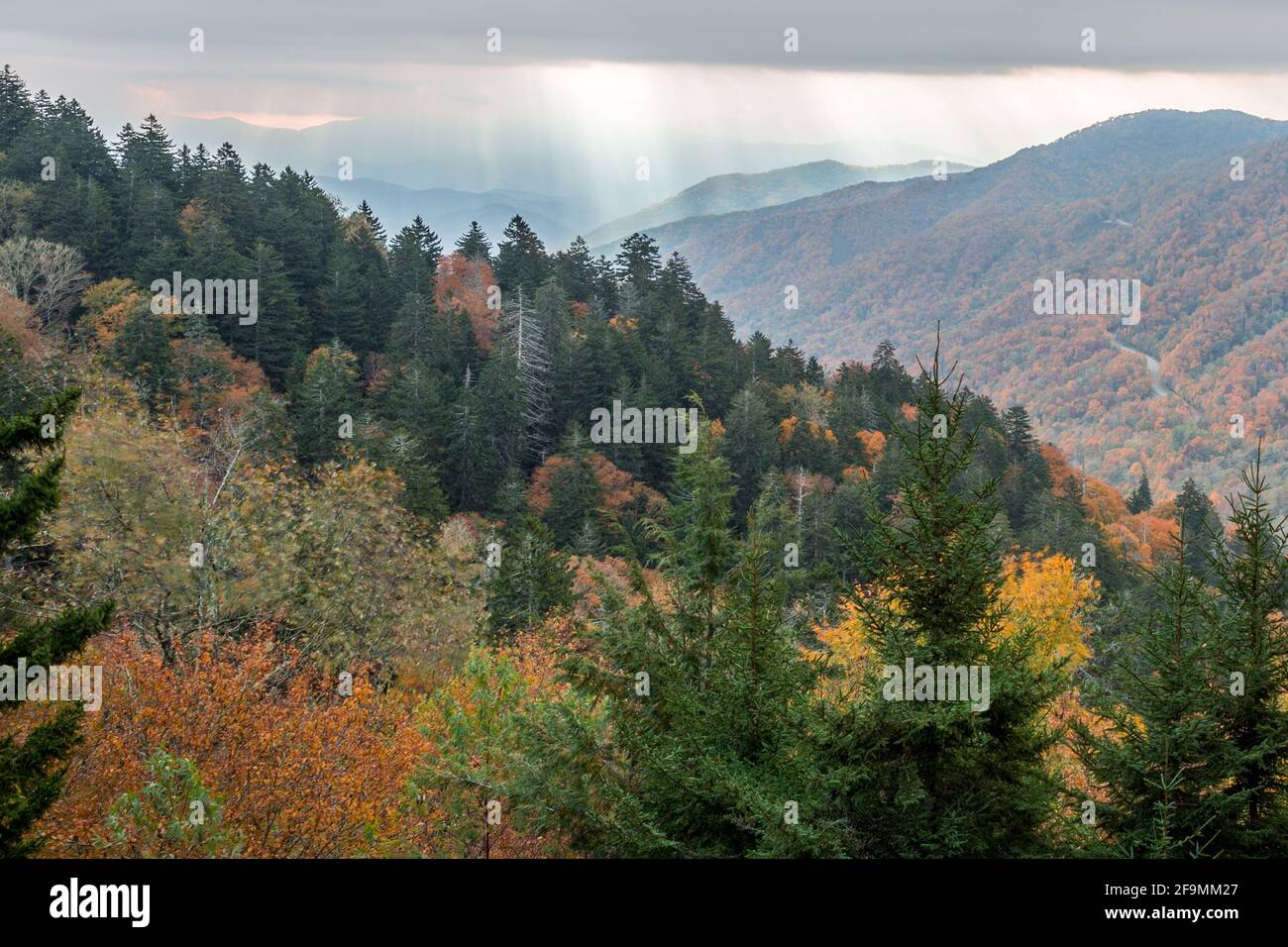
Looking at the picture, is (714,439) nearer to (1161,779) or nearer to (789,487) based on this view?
(1161,779)

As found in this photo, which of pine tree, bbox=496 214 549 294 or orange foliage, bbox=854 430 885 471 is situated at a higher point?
pine tree, bbox=496 214 549 294

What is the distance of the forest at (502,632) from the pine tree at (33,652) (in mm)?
35

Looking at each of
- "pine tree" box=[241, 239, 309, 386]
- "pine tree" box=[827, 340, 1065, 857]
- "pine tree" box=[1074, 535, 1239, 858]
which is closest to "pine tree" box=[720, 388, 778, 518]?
"pine tree" box=[241, 239, 309, 386]

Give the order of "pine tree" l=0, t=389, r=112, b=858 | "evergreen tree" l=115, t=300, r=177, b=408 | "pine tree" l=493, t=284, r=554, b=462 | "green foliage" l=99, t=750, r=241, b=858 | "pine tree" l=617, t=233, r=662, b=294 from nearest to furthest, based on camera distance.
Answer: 1. "pine tree" l=0, t=389, r=112, b=858
2. "green foliage" l=99, t=750, r=241, b=858
3. "evergreen tree" l=115, t=300, r=177, b=408
4. "pine tree" l=493, t=284, r=554, b=462
5. "pine tree" l=617, t=233, r=662, b=294

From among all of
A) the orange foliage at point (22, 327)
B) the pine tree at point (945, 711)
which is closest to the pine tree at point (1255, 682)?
the pine tree at point (945, 711)

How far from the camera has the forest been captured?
934 cm

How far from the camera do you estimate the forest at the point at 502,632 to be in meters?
9.34

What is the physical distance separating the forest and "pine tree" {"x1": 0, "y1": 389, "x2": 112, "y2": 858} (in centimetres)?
4

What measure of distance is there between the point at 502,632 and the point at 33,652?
26.1 m

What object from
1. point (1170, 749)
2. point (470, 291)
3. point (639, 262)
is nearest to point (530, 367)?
point (470, 291)

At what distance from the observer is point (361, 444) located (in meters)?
45.7

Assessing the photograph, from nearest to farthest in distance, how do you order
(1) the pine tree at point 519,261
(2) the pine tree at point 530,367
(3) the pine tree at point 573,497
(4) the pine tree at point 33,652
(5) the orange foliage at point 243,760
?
(4) the pine tree at point 33,652 < (5) the orange foliage at point 243,760 < (3) the pine tree at point 573,497 < (2) the pine tree at point 530,367 < (1) the pine tree at point 519,261

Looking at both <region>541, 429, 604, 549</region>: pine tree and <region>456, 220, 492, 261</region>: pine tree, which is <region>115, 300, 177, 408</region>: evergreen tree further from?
<region>456, 220, 492, 261</region>: pine tree

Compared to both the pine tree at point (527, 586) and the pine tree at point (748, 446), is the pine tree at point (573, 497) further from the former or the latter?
the pine tree at point (527, 586)
